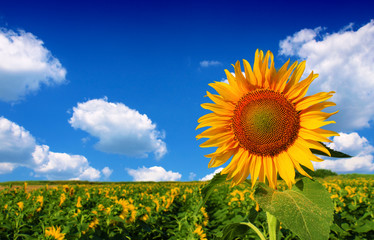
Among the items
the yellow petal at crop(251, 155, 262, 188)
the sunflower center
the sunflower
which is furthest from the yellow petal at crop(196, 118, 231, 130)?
the yellow petal at crop(251, 155, 262, 188)

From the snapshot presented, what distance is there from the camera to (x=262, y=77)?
183 cm

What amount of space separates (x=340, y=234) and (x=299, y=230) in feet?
19.1

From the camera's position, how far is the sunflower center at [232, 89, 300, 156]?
1.80m

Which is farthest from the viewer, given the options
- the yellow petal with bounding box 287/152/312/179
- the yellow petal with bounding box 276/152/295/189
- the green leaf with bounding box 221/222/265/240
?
the green leaf with bounding box 221/222/265/240

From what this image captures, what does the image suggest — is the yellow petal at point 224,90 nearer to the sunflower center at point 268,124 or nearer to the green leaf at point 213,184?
the sunflower center at point 268,124

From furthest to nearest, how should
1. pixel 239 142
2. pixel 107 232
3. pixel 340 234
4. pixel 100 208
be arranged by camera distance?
pixel 340 234 < pixel 100 208 < pixel 107 232 < pixel 239 142

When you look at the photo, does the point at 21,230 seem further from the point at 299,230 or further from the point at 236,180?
the point at 299,230

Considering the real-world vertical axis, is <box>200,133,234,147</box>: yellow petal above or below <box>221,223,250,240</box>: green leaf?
above

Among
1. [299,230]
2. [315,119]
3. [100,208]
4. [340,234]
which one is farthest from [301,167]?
[340,234]

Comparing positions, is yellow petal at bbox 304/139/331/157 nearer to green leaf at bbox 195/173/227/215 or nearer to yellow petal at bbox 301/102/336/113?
yellow petal at bbox 301/102/336/113

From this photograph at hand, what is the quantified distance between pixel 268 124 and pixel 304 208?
0.51 m

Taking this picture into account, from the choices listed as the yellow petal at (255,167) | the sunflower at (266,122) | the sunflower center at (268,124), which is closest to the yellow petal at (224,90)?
the sunflower at (266,122)

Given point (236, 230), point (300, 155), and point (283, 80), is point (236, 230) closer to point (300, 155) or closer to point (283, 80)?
point (300, 155)

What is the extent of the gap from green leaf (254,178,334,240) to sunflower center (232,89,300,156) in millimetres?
281
